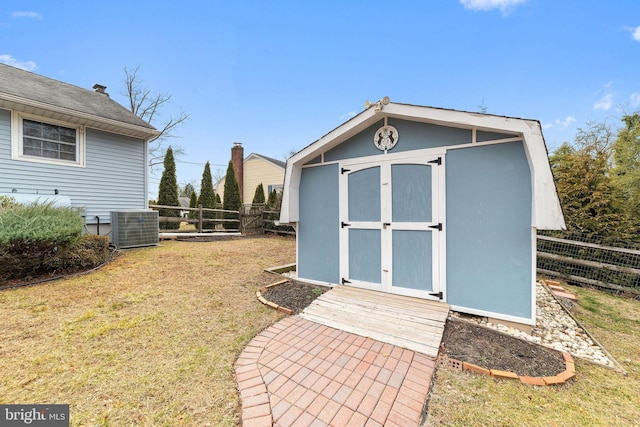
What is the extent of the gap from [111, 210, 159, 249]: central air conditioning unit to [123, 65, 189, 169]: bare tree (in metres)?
12.7

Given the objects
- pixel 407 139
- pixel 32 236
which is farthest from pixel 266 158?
pixel 407 139

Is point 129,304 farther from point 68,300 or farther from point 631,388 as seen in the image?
point 631,388

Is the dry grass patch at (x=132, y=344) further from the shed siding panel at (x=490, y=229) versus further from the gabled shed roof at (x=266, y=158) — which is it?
the gabled shed roof at (x=266, y=158)

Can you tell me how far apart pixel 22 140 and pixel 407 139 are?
32.1 feet

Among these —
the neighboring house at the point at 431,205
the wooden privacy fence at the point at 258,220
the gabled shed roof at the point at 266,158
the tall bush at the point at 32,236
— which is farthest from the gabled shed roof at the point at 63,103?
the gabled shed roof at the point at 266,158

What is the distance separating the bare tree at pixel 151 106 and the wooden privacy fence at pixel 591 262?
2142 cm

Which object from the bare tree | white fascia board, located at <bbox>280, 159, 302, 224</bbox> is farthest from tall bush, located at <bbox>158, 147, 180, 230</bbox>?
white fascia board, located at <bbox>280, 159, 302, 224</bbox>

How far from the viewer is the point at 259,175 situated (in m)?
20.3

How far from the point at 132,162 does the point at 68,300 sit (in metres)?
6.46

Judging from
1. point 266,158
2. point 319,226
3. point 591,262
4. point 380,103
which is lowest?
point 591,262

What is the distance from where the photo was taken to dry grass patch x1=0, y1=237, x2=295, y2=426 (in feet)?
5.86

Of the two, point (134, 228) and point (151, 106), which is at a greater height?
point (151, 106)

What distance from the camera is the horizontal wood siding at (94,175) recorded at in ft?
20.7

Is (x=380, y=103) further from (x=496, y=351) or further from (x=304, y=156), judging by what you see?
(x=496, y=351)
